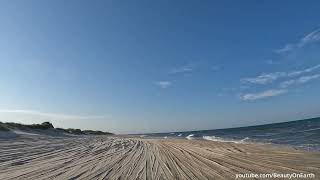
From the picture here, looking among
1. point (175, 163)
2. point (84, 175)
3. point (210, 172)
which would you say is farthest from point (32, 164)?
point (210, 172)

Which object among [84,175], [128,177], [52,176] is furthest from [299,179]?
[52,176]

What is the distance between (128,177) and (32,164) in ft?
16.6

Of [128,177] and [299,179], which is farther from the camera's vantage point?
[128,177]

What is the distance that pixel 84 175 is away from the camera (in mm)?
11336

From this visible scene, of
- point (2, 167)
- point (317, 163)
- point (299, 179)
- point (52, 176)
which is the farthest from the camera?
point (2, 167)

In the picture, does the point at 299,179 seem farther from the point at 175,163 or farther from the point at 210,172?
the point at 175,163

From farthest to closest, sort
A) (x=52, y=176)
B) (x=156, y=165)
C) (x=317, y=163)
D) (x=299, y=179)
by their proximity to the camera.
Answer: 1. (x=156, y=165)
2. (x=317, y=163)
3. (x=52, y=176)
4. (x=299, y=179)

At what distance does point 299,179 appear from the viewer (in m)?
9.55

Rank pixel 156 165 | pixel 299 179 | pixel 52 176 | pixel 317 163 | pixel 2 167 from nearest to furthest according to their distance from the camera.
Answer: pixel 299 179 < pixel 52 176 < pixel 317 163 < pixel 2 167 < pixel 156 165

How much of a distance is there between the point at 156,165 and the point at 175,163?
95 cm

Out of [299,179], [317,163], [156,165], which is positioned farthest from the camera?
[156,165]

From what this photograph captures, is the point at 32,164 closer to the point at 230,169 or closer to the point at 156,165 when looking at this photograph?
the point at 156,165

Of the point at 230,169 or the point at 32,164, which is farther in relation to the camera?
the point at 32,164

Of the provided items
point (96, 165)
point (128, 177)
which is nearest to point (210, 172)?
point (128, 177)
